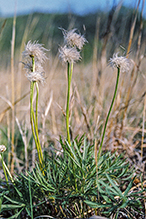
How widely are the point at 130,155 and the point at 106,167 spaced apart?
0.49 meters

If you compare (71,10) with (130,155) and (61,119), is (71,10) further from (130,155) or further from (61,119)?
(130,155)

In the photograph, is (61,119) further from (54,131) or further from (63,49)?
(63,49)

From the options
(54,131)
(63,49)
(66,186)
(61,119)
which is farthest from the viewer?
(61,119)

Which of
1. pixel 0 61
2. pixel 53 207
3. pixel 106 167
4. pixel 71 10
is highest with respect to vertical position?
pixel 71 10

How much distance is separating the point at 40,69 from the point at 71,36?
115mm

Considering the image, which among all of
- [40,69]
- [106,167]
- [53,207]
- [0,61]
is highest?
[0,61]

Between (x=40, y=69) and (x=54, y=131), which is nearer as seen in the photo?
(x=40, y=69)

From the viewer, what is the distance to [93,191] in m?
0.56

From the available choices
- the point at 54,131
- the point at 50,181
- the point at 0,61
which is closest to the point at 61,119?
the point at 54,131

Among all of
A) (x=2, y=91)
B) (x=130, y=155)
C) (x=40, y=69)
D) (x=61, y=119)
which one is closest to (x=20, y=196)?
(x=40, y=69)

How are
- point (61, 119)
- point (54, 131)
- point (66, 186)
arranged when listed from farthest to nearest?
1. point (61, 119)
2. point (54, 131)
3. point (66, 186)

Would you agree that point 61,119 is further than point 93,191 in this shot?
Yes

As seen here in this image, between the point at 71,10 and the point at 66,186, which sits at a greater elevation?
the point at 71,10

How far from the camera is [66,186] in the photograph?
0.63 metres
